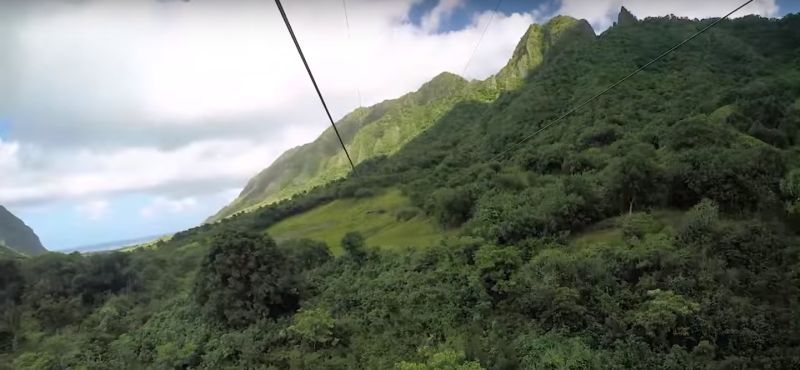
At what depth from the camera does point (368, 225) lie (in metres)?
55.8

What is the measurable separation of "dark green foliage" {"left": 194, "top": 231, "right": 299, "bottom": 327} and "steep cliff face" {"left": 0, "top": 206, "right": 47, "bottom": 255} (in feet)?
478

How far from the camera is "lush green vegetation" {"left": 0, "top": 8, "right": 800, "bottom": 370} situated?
16859mm

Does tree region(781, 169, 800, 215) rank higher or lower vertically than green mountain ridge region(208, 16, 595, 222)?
lower

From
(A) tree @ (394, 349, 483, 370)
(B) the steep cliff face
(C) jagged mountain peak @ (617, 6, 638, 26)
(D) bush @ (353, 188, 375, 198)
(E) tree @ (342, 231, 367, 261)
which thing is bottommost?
(A) tree @ (394, 349, 483, 370)

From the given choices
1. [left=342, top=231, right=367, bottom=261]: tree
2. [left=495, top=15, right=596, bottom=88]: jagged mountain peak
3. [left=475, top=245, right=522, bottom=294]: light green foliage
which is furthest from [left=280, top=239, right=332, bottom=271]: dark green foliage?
[left=495, top=15, right=596, bottom=88]: jagged mountain peak

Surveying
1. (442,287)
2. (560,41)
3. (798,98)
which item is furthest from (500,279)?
(560,41)

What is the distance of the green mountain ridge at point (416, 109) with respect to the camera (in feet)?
371

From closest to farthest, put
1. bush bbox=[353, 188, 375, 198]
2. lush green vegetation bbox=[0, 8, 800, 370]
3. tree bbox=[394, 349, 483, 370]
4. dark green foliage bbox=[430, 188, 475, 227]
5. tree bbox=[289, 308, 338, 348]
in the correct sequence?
tree bbox=[394, 349, 483, 370], lush green vegetation bbox=[0, 8, 800, 370], tree bbox=[289, 308, 338, 348], dark green foliage bbox=[430, 188, 475, 227], bush bbox=[353, 188, 375, 198]

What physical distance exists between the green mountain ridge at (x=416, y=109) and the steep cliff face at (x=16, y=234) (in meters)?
66.1

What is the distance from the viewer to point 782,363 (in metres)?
14.7

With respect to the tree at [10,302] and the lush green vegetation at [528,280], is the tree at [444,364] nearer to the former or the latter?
the lush green vegetation at [528,280]

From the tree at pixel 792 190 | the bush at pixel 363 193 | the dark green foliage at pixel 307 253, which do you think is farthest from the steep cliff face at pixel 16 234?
the tree at pixel 792 190

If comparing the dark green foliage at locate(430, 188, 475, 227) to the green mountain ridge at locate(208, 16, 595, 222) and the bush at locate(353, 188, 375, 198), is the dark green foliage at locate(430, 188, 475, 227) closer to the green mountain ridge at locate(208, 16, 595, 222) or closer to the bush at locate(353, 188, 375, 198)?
the bush at locate(353, 188, 375, 198)

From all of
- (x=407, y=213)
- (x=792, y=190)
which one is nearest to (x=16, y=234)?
(x=407, y=213)
